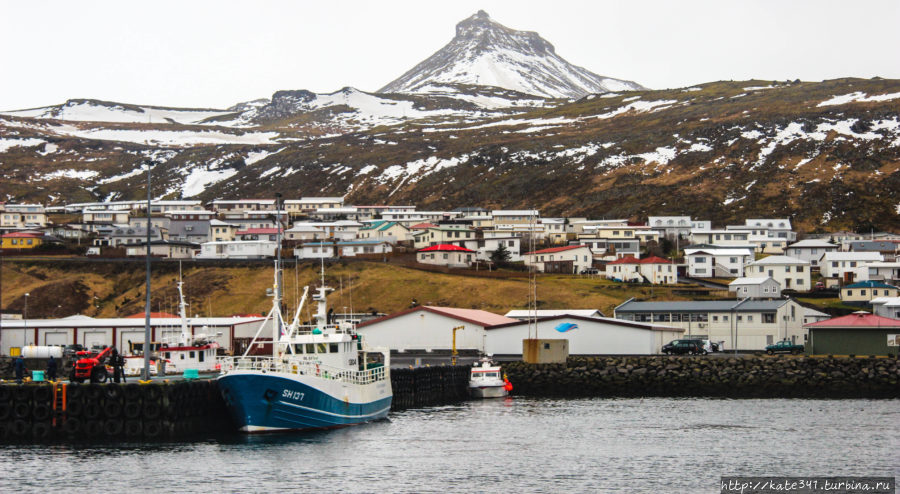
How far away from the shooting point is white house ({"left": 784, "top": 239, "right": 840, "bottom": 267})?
149 metres

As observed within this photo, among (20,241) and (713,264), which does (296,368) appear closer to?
(713,264)

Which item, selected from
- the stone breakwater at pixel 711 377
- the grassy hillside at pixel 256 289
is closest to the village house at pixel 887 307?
the grassy hillside at pixel 256 289

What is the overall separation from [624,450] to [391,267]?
86.3 metres

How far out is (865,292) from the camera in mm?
114375

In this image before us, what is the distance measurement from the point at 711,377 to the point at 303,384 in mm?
40648

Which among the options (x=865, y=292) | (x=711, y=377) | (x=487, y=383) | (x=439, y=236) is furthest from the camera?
(x=439, y=236)

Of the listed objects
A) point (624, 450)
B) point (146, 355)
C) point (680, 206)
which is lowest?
point (624, 450)

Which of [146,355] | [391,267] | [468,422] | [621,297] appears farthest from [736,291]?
[146,355]

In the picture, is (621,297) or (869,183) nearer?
(621,297)

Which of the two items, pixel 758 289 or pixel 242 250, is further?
pixel 242 250

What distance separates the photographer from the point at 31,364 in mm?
78938

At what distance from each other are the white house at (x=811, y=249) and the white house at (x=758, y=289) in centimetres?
3303

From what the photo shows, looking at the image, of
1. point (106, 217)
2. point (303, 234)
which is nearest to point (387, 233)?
point (303, 234)

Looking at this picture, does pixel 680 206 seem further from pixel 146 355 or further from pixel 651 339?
pixel 146 355
